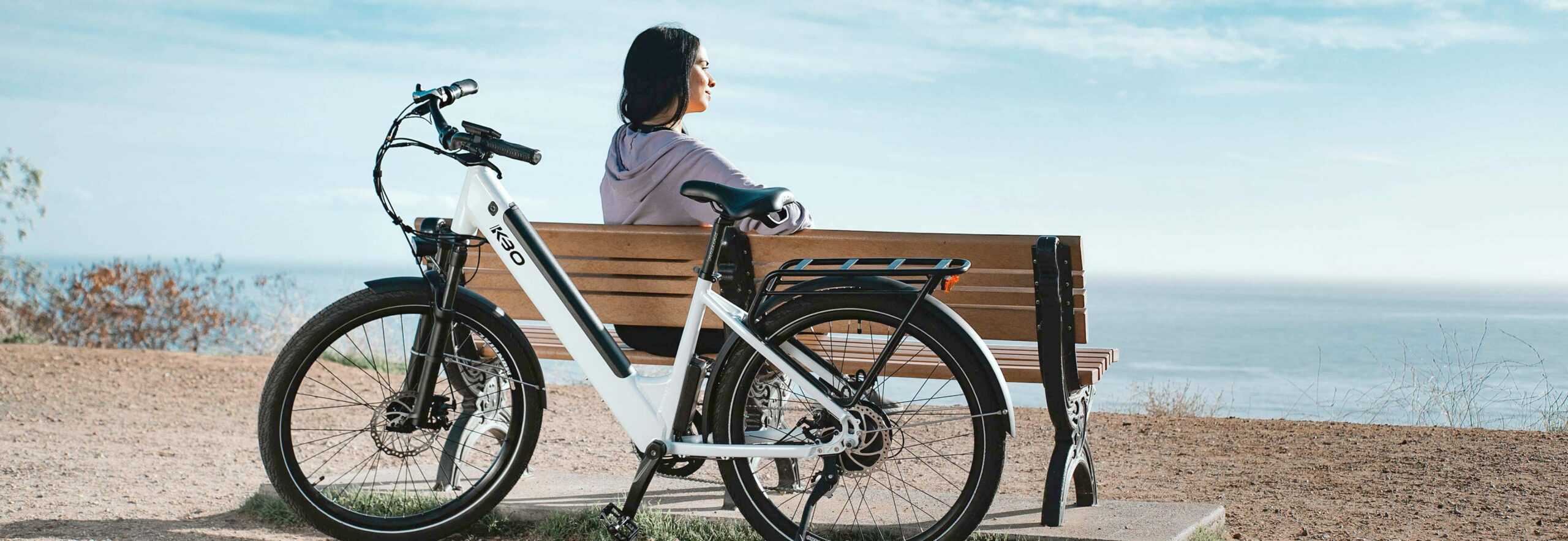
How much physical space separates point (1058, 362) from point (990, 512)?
2.04 ft

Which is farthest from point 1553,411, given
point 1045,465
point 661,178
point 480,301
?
point 480,301

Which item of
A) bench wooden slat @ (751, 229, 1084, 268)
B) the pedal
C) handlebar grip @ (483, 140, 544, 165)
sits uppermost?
handlebar grip @ (483, 140, 544, 165)

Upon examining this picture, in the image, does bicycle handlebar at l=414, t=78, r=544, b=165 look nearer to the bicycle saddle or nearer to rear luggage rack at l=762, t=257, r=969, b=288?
the bicycle saddle

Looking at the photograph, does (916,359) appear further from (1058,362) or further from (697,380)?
(697,380)

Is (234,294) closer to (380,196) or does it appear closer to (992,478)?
(380,196)

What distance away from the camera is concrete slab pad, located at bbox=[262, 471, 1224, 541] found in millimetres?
3678

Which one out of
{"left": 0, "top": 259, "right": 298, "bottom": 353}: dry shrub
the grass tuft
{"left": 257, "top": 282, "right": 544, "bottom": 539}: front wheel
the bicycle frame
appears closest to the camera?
the bicycle frame

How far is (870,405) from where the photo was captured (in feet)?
10.6

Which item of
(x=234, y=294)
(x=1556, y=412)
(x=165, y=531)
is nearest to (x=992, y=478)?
(x=165, y=531)

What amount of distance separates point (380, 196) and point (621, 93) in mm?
1000

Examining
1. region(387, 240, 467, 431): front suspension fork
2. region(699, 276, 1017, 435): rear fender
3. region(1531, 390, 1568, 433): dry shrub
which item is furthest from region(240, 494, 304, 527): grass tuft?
region(1531, 390, 1568, 433): dry shrub

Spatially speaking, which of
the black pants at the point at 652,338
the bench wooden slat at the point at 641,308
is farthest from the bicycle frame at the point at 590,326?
the black pants at the point at 652,338

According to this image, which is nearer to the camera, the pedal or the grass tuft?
the pedal

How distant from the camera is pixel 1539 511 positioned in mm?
4711
